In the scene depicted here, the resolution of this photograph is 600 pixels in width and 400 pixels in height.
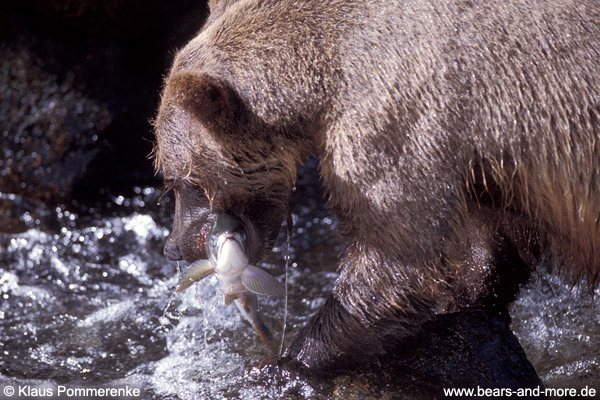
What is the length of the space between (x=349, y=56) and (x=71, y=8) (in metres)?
3.09

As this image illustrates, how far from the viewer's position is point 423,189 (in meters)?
2.61

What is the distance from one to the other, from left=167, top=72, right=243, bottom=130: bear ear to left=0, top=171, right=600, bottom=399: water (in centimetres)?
86

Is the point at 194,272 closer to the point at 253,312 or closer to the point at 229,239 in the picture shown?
the point at 229,239

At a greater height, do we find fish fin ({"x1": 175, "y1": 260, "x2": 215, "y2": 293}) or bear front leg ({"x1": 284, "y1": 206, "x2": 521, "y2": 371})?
fish fin ({"x1": 175, "y1": 260, "x2": 215, "y2": 293})

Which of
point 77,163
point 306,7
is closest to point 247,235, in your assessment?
point 306,7

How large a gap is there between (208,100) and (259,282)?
0.88 m

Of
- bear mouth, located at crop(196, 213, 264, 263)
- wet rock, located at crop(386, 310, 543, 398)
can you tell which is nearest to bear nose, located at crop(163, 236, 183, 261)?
bear mouth, located at crop(196, 213, 264, 263)

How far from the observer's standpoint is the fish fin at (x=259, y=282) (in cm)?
304

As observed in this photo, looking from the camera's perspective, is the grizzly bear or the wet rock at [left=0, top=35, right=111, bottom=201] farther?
the wet rock at [left=0, top=35, right=111, bottom=201]

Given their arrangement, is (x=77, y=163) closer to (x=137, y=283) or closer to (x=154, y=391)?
(x=137, y=283)

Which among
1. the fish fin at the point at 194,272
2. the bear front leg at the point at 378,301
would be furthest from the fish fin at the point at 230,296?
the bear front leg at the point at 378,301

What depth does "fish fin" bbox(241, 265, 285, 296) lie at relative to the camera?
120 inches

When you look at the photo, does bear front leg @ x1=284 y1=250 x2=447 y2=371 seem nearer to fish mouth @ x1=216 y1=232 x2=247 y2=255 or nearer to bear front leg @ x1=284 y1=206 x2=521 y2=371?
bear front leg @ x1=284 y1=206 x2=521 y2=371

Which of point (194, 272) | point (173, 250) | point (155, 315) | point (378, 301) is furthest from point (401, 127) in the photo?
point (155, 315)
